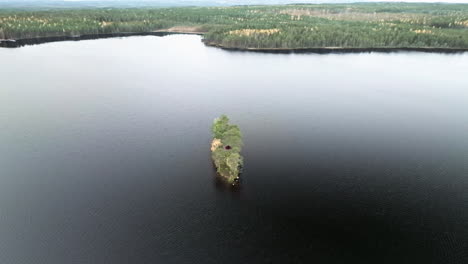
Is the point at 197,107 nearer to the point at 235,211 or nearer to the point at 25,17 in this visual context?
the point at 235,211

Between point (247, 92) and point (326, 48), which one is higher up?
point (326, 48)

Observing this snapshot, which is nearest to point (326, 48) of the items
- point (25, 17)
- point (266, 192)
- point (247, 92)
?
point (247, 92)

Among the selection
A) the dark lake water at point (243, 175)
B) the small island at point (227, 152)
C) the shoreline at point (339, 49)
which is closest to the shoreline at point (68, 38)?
the shoreline at point (339, 49)

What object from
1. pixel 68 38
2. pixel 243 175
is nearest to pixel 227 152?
pixel 243 175

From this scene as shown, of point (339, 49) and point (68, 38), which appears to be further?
point (68, 38)

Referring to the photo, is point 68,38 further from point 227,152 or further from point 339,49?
point 227,152

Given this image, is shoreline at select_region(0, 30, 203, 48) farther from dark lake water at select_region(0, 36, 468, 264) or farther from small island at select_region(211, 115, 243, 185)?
small island at select_region(211, 115, 243, 185)

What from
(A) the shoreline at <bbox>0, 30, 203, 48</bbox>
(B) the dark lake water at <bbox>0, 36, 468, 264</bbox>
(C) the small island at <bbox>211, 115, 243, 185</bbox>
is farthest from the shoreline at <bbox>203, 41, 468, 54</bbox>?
(C) the small island at <bbox>211, 115, 243, 185</bbox>
